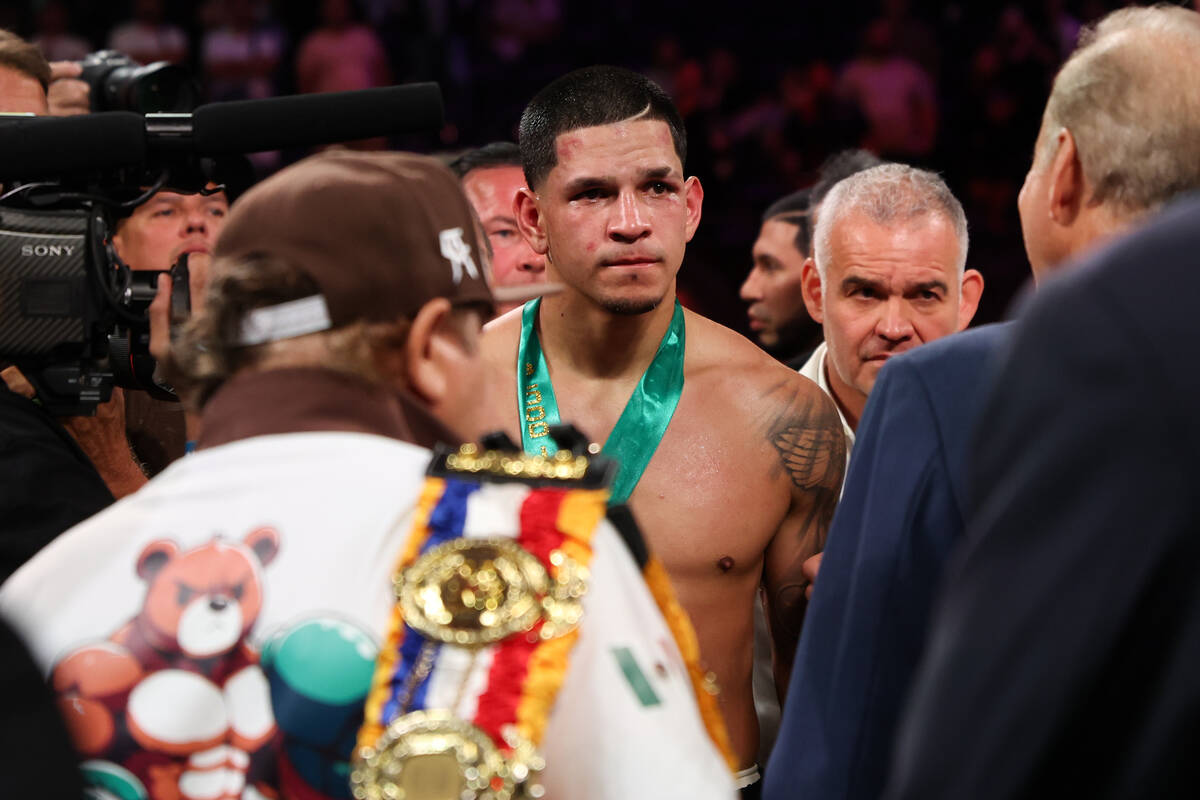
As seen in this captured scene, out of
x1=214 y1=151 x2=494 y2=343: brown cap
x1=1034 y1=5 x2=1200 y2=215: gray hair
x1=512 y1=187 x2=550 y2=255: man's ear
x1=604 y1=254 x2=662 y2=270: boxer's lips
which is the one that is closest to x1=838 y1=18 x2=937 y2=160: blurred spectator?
x1=512 y1=187 x2=550 y2=255: man's ear

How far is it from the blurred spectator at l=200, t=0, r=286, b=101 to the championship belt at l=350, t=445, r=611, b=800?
6093 mm

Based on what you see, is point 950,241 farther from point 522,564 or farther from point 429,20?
point 429,20

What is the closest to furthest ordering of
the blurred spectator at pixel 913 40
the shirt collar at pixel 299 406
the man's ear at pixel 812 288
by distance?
the shirt collar at pixel 299 406 < the man's ear at pixel 812 288 < the blurred spectator at pixel 913 40

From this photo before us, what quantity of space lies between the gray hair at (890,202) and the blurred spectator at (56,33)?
4966 mm

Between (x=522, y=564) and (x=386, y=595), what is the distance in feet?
0.38

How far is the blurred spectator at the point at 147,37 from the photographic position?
664cm

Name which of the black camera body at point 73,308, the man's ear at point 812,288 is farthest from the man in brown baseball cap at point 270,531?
the man's ear at point 812,288

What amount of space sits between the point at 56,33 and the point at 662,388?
529cm

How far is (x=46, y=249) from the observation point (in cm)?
177

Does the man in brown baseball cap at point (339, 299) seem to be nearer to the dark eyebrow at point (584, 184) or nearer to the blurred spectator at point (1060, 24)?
the dark eyebrow at point (584, 184)

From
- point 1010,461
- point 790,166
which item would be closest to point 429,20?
point 790,166

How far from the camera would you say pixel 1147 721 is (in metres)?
0.69

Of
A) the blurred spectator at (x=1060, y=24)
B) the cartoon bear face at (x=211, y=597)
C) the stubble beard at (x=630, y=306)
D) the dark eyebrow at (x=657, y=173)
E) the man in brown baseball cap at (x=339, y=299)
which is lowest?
the stubble beard at (x=630, y=306)

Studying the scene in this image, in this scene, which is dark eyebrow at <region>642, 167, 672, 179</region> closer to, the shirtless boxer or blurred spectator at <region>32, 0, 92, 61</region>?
the shirtless boxer
